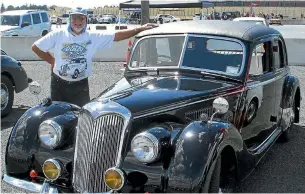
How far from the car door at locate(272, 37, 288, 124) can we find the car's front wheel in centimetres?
460

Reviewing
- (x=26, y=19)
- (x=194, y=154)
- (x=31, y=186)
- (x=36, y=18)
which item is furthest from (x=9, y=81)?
(x=36, y=18)

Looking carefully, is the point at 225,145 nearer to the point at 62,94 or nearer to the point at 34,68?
the point at 62,94

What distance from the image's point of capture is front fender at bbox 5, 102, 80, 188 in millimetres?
3497

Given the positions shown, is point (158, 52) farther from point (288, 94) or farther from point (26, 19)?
point (26, 19)

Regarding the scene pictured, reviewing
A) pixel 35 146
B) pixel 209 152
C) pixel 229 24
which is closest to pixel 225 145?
pixel 209 152

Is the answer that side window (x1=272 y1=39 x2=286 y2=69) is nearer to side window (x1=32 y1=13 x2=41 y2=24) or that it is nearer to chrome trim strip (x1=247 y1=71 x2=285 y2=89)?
chrome trim strip (x1=247 y1=71 x2=285 y2=89)

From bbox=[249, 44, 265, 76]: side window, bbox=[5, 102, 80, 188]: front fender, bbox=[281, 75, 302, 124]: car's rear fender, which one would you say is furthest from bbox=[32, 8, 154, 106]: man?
bbox=[281, 75, 302, 124]: car's rear fender

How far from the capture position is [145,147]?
3139 mm

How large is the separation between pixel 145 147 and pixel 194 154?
37 centimetres

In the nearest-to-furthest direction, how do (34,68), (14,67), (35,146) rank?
(35,146)
(14,67)
(34,68)

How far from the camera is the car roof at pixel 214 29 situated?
4.57m

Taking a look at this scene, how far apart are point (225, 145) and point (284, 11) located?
201 ft

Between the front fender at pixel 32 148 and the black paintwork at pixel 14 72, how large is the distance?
4012 mm

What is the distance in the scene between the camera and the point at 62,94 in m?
4.90
